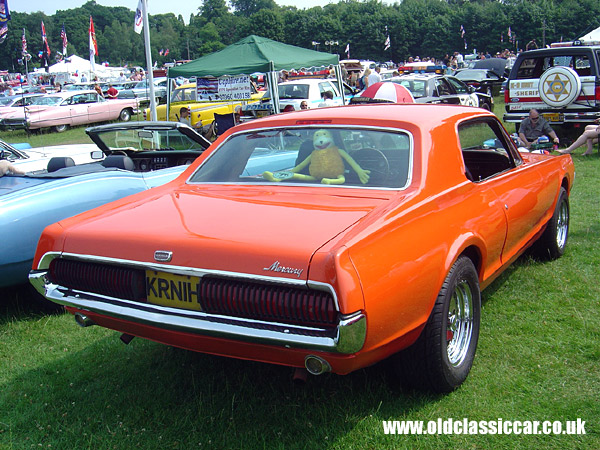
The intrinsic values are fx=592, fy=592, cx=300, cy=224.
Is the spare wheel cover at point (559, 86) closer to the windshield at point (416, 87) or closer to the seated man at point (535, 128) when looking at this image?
the seated man at point (535, 128)

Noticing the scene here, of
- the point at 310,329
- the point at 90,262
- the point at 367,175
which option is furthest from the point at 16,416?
the point at 367,175

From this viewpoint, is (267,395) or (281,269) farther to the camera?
(267,395)

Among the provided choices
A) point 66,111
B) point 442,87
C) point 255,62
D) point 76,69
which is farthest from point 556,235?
point 76,69

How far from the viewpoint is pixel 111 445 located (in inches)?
107

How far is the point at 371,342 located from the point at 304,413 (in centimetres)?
76

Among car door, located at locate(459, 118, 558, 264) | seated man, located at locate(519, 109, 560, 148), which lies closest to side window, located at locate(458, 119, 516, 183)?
car door, located at locate(459, 118, 558, 264)

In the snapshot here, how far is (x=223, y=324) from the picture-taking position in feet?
8.14

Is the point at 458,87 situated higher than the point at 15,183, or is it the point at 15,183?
the point at 458,87

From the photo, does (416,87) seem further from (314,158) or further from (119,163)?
(314,158)

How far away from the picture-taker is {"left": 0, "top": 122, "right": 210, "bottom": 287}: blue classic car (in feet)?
13.6

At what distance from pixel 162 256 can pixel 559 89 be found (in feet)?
34.5

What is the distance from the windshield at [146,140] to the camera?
5984 mm

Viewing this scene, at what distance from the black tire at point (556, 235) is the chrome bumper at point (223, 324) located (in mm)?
3253

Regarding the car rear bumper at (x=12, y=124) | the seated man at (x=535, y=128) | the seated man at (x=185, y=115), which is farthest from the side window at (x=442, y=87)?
the car rear bumper at (x=12, y=124)
